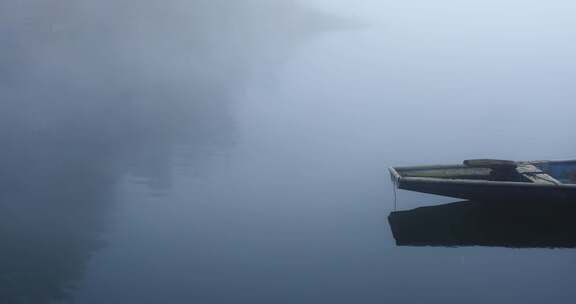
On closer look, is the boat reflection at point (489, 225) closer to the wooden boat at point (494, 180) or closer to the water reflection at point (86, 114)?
the wooden boat at point (494, 180)

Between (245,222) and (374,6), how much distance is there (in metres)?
127

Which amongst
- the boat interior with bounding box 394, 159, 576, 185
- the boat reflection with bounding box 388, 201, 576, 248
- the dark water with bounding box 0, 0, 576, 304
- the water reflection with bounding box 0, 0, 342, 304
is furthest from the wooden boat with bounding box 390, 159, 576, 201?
the water reflection with bounding box 0, 0, 342, 304

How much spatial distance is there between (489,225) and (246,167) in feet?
30.3

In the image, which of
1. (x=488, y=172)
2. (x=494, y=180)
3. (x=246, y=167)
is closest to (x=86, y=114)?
(x=246, y=167)

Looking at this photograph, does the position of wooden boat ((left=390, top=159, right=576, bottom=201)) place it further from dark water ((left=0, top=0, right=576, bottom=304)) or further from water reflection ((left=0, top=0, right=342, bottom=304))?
water reflection ((left=0, top=0, right=342, bottom=304))

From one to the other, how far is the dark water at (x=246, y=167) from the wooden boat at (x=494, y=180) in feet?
4.15

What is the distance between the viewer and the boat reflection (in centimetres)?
1435

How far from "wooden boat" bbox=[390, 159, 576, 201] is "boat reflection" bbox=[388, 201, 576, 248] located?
1.48 feet

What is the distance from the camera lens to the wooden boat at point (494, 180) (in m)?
14.0

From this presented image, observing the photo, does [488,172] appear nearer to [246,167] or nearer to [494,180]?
[494,180]

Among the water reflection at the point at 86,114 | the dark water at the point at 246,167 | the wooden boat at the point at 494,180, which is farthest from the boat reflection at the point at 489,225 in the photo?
the water reflection at the point at 86,114

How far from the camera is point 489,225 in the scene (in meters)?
15.1

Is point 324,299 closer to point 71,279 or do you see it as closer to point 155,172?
point 71,279

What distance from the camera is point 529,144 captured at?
24.4 metres
